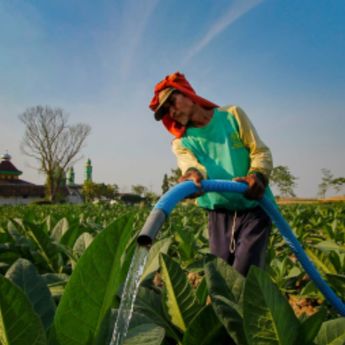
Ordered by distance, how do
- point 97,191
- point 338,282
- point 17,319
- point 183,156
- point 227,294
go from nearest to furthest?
point 17,319 < point 227,294 < point 338,282 < point 183,156 < point 97,191

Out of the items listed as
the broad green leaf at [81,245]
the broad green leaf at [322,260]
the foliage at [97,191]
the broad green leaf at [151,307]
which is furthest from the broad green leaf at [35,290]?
the foliage at [97,191]

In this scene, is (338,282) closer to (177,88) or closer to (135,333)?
(177,88)

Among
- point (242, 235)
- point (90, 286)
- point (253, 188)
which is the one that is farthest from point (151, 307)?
point (242, 235)

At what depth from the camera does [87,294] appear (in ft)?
2.15

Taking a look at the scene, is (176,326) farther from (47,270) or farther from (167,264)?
(47,270)

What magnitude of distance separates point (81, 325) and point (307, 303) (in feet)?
9.21

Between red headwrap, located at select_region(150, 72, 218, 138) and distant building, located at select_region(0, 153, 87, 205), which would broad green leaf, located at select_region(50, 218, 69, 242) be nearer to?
red headwrap, located at select_region(150, 72, 218, 138)

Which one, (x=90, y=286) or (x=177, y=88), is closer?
(x=90, y=286)

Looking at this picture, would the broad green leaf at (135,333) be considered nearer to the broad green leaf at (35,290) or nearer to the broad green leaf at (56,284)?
the broad green leaf at (35,290)

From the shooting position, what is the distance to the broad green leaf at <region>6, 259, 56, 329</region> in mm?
793

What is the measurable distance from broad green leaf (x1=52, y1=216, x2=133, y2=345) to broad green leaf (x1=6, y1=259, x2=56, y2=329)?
0.15 meters

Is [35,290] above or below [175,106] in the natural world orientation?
below

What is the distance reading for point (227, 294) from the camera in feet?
2.84

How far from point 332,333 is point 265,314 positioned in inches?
7.5
